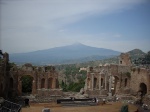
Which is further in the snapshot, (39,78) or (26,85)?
(26,85)

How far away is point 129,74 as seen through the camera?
3903cm

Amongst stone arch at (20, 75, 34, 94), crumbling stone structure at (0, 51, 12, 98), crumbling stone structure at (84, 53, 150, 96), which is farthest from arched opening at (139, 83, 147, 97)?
crumbling stone structure at (0, 51, 12, 98)

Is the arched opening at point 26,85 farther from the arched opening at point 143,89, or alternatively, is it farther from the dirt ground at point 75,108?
the arched opening at point 143,89

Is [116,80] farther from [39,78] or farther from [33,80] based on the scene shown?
[33,80]

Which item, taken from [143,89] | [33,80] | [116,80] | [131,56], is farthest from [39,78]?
[131,56]

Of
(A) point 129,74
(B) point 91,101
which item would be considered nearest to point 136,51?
(A) point 129,74

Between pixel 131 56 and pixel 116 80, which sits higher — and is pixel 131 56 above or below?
above

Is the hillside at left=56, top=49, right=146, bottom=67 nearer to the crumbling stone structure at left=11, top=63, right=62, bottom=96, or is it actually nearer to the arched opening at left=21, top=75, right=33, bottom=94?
the arched opening at left=21, top=75, right=33, bottom=94

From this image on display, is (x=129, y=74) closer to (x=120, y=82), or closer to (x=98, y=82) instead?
(x=120, y=82)

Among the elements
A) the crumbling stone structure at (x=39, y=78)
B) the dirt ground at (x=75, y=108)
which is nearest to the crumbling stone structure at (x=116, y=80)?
the crumbling stone structure at (x=39, y=78)

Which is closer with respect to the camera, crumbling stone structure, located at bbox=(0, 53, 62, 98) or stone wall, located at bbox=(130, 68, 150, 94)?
crumbling stone structure, located at bbox=(0, 53, 62, 98)

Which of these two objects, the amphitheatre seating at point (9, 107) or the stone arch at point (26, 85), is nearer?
the amphitheatre seating at point (9, 107)

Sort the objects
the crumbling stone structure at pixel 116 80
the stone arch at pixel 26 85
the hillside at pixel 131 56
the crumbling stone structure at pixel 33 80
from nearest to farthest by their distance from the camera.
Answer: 1. the crumbling stone structure at pixel 33 80
2. the crumbling stone structure at pixel 116 80
3. the stone arch at pixel 26 85
4. the hillside at pixel 131 56

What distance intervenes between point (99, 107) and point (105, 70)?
10.4 m
